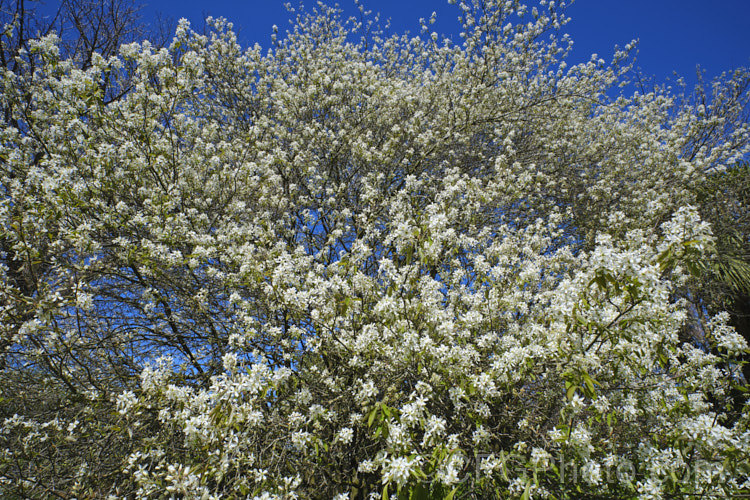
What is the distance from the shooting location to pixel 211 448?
8.20 feet

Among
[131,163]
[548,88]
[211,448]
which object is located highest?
[548,88]

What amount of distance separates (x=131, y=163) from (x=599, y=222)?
283 inches

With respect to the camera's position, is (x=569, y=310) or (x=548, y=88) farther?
(x=548, y=88)

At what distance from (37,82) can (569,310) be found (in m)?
7.51

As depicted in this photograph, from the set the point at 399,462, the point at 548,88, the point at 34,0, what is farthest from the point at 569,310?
the point at 34,0

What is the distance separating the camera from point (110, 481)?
3.29 m

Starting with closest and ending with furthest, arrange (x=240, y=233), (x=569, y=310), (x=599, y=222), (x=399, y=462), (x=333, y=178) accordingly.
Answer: (x=399, y=462) → (x=569, y=310) → (x=240, y=233) → (x=599, y=222) → (x=333, y=178)

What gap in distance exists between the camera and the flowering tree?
2482 millimetres

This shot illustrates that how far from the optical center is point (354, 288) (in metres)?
3.65

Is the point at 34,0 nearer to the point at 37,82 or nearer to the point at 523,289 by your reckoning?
the point at 37,82

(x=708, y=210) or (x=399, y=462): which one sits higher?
(x=708, y=210)

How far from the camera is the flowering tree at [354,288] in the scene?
8.14 feet

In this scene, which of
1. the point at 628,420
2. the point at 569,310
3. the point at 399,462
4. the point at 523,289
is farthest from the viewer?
the point at 523,289

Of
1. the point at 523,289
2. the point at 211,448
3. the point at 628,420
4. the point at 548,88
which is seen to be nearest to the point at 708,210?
the point at 548,88
